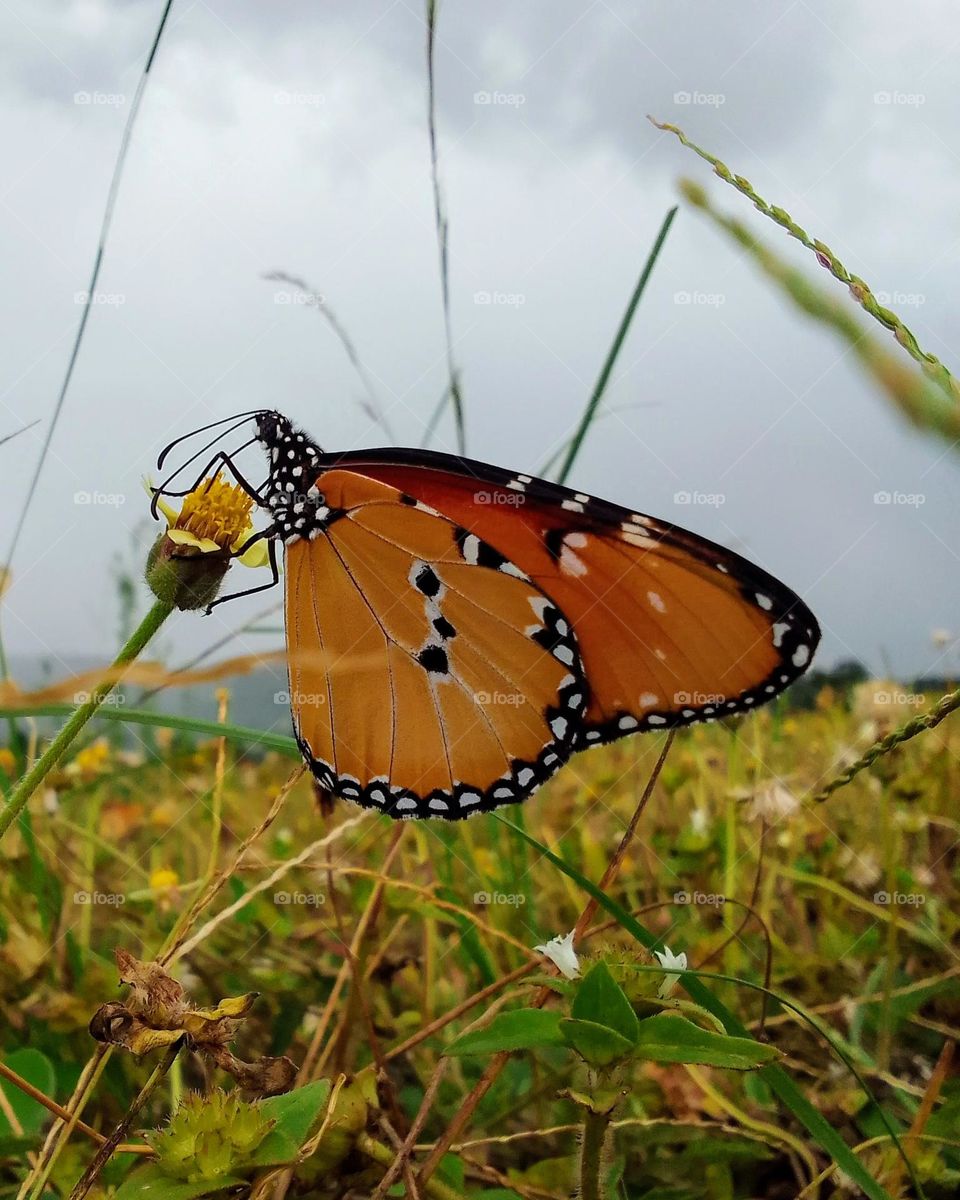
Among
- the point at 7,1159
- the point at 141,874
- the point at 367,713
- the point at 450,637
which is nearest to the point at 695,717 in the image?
the point at 450,637

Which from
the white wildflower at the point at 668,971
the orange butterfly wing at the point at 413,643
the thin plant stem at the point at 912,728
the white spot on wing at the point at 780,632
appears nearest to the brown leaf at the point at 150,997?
the white wildflower at the point at 668,971

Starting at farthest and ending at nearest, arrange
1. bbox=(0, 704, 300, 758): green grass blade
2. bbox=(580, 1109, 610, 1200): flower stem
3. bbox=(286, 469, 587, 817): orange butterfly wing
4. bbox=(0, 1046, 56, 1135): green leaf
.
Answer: bbox=(286, 469, 587, 817): orange butterfly wing < bbox=(0, 1046, 56, 1135): green leaf < bbox=(0, 704, 300, 758): green grass blade < bbox=(580, 1109, 610, 1200): flower stem

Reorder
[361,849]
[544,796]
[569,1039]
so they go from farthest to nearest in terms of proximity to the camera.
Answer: [544,796] → [361,849] → [569,1039]

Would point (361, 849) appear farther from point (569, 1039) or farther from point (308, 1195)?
point (569, 1039)

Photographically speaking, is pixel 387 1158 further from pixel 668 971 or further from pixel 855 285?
pixel 855 285

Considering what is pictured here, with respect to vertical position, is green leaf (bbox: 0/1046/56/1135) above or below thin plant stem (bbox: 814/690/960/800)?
below

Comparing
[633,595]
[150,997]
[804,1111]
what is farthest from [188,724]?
[633,595]

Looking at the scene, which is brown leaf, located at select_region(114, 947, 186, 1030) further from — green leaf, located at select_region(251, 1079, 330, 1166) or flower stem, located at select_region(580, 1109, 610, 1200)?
flower stem, located at select_region(580, 1109, 610, 1200)

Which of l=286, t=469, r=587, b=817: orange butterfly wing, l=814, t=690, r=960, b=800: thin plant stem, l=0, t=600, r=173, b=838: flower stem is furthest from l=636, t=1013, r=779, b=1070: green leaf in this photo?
A: l=286, t=469, r=587, b=817: orange butterfly wing
